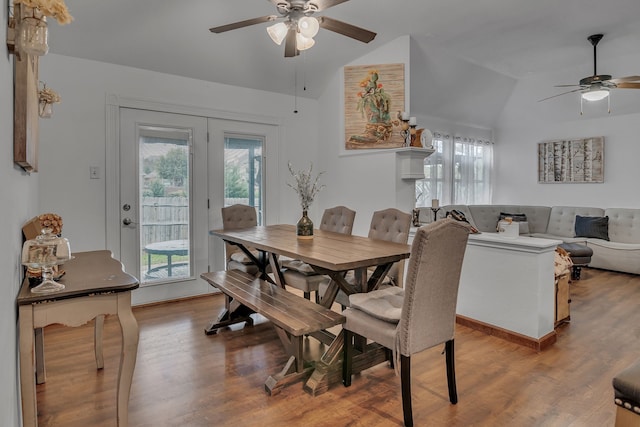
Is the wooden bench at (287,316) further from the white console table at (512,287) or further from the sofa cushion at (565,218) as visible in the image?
the sofa cushion at (565,218)

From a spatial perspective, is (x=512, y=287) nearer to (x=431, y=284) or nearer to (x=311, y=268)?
A: (x=431, y=284)

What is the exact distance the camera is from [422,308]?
75.3 inches

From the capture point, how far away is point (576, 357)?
8.85ft

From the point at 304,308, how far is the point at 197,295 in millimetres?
2279

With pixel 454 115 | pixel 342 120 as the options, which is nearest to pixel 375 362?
pixel 342 120

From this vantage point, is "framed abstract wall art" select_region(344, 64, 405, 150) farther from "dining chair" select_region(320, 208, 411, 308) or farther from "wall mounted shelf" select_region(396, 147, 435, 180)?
"dining chair" select_region(320, 208, 411, 308)

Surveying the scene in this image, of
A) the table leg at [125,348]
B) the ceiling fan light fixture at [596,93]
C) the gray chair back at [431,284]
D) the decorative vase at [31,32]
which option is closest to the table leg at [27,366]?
the table leg at [125,348]

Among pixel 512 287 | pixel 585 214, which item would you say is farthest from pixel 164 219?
pixel 585 214

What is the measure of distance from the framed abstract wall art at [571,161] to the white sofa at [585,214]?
55 centimetres

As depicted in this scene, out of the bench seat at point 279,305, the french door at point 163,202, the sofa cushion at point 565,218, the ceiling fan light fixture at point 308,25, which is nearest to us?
the bench seat at point 279,305

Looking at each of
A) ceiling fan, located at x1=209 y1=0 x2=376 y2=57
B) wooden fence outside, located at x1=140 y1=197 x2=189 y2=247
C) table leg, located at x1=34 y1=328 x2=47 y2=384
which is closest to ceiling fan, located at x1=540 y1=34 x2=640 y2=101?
ceiling fan, located at x1=209 y1=0 x2=376 y2=57

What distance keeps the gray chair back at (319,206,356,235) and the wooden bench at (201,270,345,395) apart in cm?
100

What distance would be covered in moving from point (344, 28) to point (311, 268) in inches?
72.4

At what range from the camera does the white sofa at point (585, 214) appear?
207 inches
